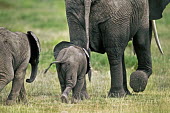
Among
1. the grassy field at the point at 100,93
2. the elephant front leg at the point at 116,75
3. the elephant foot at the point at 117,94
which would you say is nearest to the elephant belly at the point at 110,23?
the elephant front leg at the point at 116,75

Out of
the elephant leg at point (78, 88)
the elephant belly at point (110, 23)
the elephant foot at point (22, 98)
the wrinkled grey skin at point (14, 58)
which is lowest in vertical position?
the elephant foot at point (22, 98)

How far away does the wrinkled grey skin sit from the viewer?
9398 mm

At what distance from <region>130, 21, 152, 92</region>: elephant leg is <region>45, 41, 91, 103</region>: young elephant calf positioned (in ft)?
4.81

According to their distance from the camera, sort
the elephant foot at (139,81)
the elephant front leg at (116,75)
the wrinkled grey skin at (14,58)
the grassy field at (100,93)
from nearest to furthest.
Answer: the grassy field at (100,93), the wrinkled grey skin at (14,58), the elephant front leg at (116,75), the elephant foot at (139,81)

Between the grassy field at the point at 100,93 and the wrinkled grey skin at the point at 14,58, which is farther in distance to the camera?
the wrinkled grey skin at the point at 14,58

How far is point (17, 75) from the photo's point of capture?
9844mm

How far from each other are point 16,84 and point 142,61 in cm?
299

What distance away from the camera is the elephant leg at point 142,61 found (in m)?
11.6

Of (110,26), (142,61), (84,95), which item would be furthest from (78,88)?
(142,61)

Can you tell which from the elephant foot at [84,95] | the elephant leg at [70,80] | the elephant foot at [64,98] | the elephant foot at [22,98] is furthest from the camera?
the elephant foot at [84,95]

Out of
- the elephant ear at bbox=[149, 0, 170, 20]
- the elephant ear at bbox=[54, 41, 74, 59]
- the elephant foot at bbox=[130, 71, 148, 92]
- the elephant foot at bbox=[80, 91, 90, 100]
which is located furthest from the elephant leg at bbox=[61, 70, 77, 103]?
the elephant ear at bbox=[149, 0, 170, 20]

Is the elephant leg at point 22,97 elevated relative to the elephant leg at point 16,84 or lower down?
lower down

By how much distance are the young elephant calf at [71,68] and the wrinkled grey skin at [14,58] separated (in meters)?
0.51

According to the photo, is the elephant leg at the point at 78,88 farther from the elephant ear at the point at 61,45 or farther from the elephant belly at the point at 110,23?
the elephant belly at the point at 110,23
